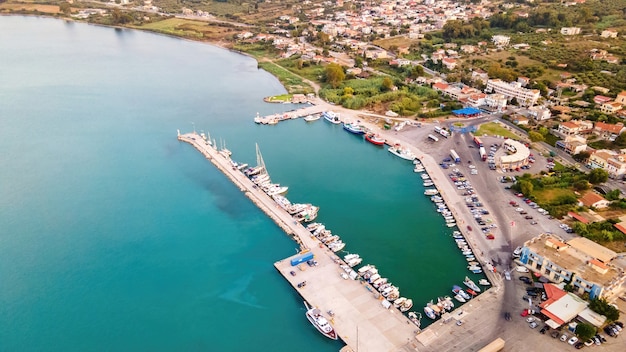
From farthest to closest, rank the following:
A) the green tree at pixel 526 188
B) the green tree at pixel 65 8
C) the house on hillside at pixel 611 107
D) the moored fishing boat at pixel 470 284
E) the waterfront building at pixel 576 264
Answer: the green tree at pixel 65 8 < the house on hillside at pixel 611 107 < the green tree at pixel 526 188 < the moored fishing boat at pixel 470 284 < the waterfront building at pixel 576 264

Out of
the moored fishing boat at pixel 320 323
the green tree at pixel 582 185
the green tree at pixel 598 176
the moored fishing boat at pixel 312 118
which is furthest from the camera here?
the moored fishing boat at pixel 312 118

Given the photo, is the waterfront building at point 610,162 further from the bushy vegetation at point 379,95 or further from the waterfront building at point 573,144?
the bushy vegetation at point 379,95

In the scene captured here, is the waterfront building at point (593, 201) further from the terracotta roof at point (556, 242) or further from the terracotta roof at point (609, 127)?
the terracotta roof at point (609, 127)

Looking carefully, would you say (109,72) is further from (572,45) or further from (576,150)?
(572,45)

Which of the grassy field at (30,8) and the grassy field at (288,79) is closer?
the grassy field at (288,79)

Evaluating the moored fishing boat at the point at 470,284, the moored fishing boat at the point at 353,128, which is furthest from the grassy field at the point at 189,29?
the moored fishing boat at the point at 470,284

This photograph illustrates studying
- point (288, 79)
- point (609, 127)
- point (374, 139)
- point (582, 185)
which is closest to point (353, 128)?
point (374, 139)

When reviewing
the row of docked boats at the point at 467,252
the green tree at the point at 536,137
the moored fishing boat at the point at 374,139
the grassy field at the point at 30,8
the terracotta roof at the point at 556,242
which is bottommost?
the row of docked boats at the point at 467,252

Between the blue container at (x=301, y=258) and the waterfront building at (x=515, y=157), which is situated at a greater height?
the waterfront building at (x=515, y=157)
